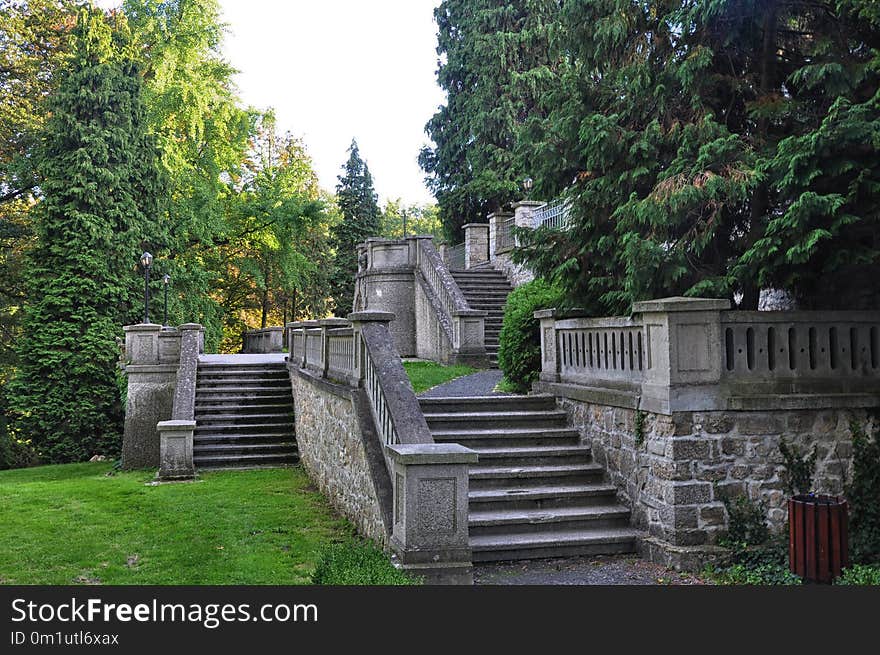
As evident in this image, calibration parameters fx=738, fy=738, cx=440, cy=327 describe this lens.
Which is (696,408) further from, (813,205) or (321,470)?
(321,470)

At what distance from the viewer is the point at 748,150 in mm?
7660

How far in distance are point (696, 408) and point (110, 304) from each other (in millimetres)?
20885

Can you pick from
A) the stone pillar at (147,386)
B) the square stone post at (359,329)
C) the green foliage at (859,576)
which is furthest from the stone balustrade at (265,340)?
the green foliage at (859,576)

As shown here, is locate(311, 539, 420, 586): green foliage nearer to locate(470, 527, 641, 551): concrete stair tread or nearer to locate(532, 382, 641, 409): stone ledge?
locate(470, 527, 641, 551): concrete stair tread

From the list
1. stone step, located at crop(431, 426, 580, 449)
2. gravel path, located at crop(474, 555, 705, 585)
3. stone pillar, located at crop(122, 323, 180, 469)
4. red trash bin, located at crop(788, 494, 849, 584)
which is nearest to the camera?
red trash bin, located at crop(788, 494, 849, 584)

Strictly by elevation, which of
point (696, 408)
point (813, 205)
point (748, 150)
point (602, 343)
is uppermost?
point (748, 150)

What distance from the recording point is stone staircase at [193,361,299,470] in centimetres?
1509

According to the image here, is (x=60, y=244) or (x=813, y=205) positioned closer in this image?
(x=813, y=205)

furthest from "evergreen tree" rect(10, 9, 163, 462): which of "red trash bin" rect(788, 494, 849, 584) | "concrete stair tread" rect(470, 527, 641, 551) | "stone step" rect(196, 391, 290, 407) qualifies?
"red trash bin" rect(788, 494, 849, 584)

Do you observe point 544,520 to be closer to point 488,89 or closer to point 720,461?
point 720,461

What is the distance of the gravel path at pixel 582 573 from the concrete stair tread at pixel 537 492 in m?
0.84

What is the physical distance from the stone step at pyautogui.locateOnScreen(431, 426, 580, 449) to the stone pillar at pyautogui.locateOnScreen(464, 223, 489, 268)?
17.0 meters
